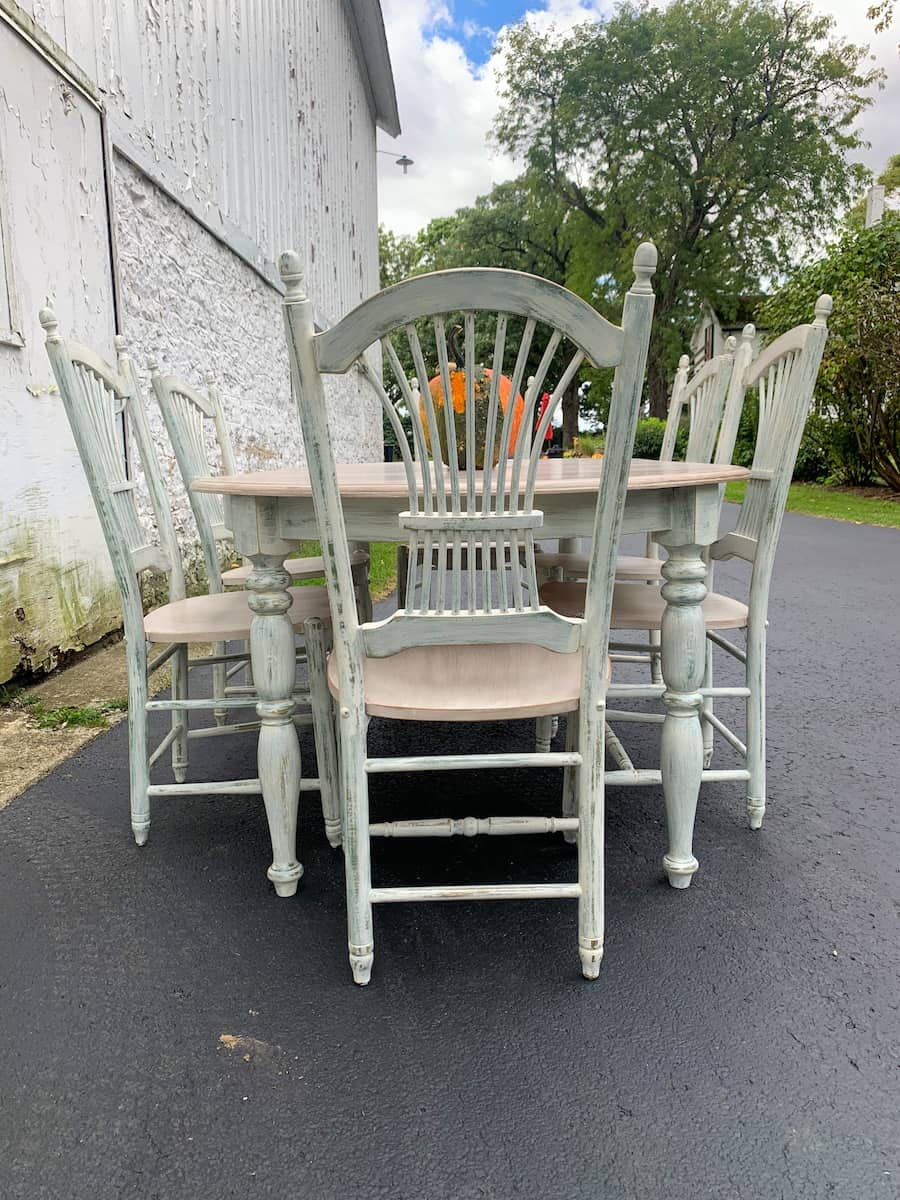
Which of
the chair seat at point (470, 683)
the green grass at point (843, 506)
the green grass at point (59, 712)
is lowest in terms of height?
the green grass at point (843, 506)

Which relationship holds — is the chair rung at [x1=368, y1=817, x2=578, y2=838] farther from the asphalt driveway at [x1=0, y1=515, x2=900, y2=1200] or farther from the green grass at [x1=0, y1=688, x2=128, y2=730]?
the green grass at [x1=0, y1=688, x2=128, y2=730]

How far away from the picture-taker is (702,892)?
1.76 m

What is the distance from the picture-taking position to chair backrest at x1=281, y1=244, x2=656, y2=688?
3.92 feet

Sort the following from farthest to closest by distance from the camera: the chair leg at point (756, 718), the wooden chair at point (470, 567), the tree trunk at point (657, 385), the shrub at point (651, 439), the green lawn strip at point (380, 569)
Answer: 1. the tree trunk at point (657, 385)
2. the shrub at point (651, 439)
3. the green lawn strip at point (380, 569)
4. the chair leg at point (756, 718)
5. the wooden chair at point (470, 567)

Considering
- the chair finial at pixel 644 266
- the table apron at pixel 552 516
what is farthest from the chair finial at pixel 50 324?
the chair finial at pixel 644 266

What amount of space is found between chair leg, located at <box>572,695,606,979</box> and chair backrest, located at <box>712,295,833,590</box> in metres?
0.74

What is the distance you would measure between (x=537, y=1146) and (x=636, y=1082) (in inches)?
7.7

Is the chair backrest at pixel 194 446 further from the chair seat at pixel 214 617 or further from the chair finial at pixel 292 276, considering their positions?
the chair finial at pixel 292 276

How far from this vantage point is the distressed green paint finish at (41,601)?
114 inches

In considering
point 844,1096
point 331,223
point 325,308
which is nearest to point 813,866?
point 844,1096

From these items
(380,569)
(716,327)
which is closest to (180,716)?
(380,569)

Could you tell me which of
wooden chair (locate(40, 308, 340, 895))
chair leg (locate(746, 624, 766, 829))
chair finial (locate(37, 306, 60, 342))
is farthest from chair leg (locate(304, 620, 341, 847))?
chair leg (locate(746, 624, 766, 829))

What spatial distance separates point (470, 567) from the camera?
1361 millimetres

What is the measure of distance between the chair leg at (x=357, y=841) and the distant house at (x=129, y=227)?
6.47 feet
